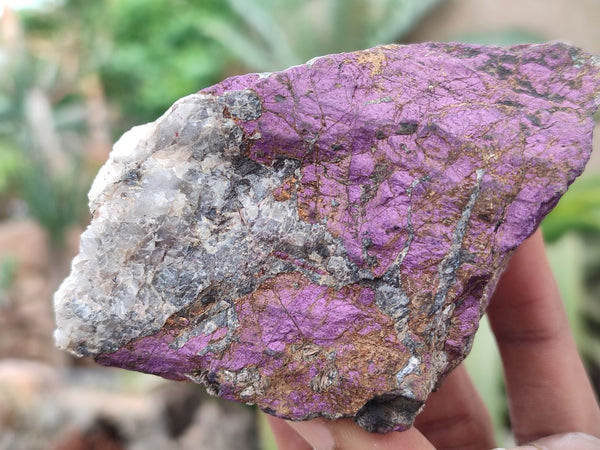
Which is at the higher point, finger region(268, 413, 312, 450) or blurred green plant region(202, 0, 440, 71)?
blurred green plant region(202, 0, 440, 71)

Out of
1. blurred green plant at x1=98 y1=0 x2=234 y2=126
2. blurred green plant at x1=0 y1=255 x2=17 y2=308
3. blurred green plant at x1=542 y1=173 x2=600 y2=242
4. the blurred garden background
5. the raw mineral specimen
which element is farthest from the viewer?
blurred green plant at x1=98 y1=0 x2=234 y2=126

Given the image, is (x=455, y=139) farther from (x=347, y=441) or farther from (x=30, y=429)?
(x=30, y=429)

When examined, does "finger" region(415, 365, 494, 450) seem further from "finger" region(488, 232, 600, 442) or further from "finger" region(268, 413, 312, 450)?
"finger" region(268, 413, 312, 450)

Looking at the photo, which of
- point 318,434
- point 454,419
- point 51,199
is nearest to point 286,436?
point 318,434

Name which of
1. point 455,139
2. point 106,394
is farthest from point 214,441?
point 455,139

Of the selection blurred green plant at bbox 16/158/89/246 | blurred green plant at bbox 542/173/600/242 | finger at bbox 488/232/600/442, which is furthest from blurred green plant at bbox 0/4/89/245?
finger at bbox 488/232/600/442

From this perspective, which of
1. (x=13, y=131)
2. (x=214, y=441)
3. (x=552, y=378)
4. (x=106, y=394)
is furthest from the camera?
(x=13, y=131)

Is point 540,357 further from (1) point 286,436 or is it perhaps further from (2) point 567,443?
(1) point 286,436
